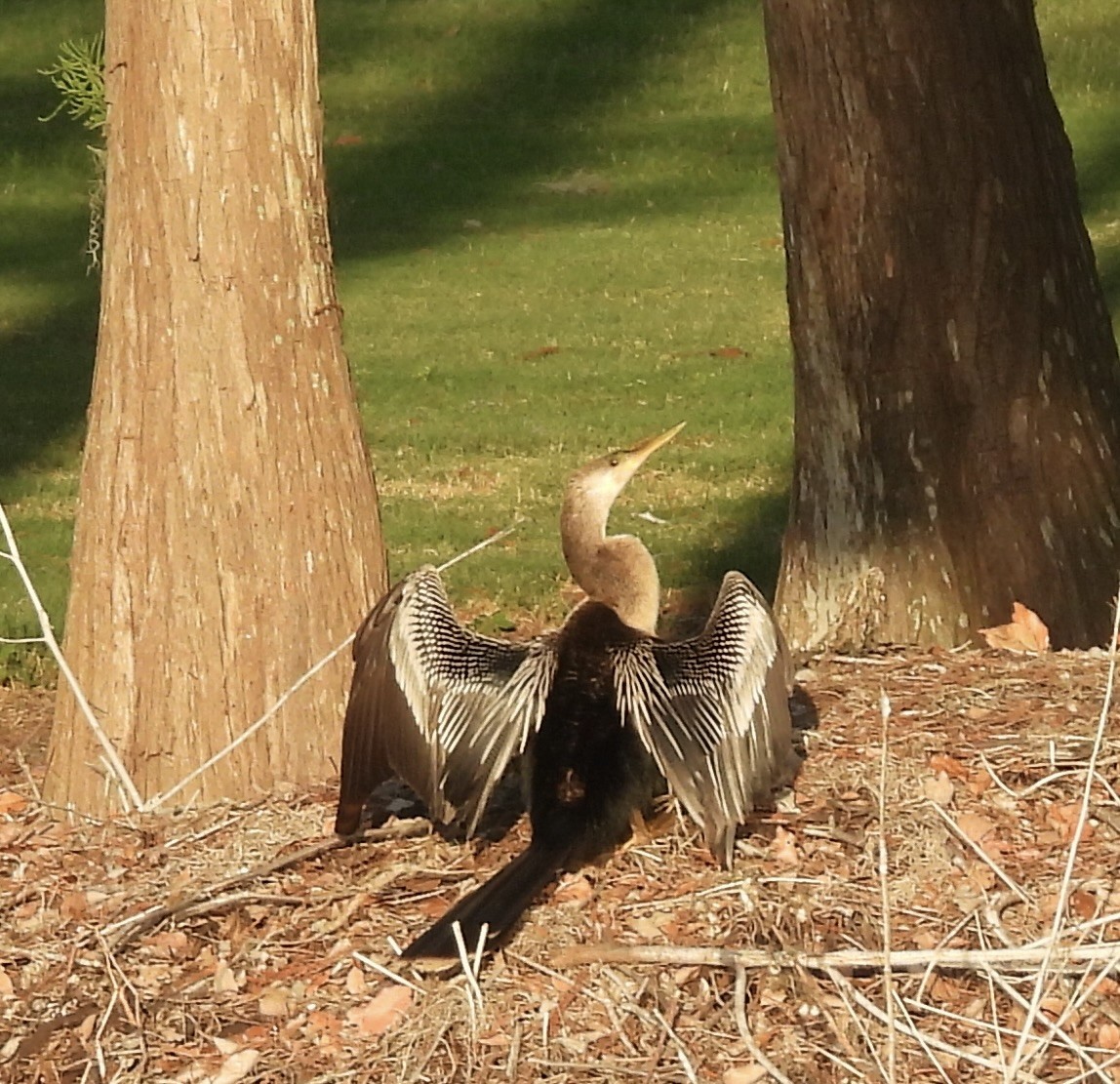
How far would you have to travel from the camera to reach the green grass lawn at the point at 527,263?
461 inches

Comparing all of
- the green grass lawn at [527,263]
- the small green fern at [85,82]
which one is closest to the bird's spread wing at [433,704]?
the small green fern at [85,82]

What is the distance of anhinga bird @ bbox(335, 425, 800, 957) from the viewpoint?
17.1 ft

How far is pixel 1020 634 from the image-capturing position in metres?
7.38

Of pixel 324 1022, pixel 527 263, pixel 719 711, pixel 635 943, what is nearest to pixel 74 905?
pixel 324 1022

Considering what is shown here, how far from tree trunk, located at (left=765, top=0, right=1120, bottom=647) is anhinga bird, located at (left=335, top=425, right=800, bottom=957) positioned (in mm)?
1907

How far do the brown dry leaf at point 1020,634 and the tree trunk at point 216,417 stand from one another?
237 cm

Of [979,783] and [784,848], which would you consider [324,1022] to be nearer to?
[784,848]

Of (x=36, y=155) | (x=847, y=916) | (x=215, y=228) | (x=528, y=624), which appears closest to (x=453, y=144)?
(x=36, y=155)

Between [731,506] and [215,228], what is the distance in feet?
19.3

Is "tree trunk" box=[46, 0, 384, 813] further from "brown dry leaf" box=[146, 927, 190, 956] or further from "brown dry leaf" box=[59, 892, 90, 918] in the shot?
"brown dry leaf" box=[146, 927, 190, 956]

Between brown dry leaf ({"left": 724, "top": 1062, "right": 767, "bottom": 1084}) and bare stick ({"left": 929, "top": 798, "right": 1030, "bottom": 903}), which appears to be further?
bare stick ({"left": 929, "top": 798, "right": 1030, "bottom": 903})

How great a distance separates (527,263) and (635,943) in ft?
45.8

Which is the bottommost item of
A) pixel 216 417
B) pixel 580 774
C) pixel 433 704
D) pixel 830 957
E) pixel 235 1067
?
pixel 235 1067

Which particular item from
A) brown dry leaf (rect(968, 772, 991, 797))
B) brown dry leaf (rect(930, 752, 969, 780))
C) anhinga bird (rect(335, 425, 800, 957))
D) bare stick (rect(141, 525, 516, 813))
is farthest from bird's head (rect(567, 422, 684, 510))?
brown dry leaf (rect(968, 772, 991, 797))
